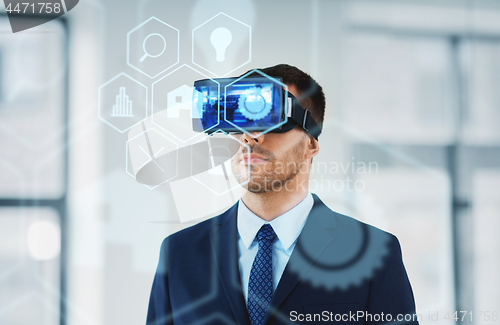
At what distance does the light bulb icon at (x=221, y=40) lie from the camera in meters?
0.91

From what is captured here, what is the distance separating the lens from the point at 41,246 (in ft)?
2.95

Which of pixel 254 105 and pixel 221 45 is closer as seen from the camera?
pixel 254 105

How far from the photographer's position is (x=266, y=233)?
84 centimetres

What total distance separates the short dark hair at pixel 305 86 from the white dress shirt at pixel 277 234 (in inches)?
8.4

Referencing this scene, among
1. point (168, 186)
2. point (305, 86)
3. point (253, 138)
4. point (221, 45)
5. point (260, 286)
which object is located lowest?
point (260, 286)

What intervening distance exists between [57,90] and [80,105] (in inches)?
2.8

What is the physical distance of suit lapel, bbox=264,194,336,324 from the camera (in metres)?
0.81

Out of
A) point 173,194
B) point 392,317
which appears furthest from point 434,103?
point 173,194
